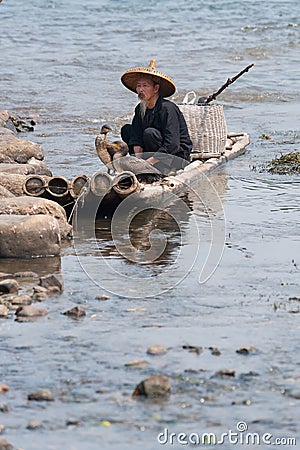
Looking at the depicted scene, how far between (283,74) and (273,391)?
49.4 ft

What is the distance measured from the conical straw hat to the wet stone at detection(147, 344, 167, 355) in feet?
13.4

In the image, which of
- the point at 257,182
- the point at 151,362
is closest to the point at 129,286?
the point at 151,362

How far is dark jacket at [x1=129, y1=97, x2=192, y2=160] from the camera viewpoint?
9.17m

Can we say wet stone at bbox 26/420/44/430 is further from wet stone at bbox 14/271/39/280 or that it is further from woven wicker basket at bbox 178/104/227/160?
woven wicker basket at bbox 178/104/227/160

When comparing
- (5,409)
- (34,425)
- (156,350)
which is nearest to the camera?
(34,425)

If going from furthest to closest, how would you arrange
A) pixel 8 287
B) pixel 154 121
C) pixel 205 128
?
pixel 205 128, pixel 154 121, pixel 8 287

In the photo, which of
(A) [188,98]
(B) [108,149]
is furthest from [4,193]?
(A) [188,98]

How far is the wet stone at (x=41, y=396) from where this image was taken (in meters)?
4.74

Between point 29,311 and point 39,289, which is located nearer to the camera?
point 29,311

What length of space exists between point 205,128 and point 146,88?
5.92ft

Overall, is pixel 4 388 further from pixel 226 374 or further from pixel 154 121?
pixel 154 121

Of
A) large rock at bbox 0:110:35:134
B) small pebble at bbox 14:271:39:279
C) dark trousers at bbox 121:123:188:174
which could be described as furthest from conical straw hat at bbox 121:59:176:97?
large rock at bbox 0:110:35:134

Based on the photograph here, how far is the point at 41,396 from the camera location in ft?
15.6

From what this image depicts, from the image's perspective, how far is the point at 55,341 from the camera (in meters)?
5.52
